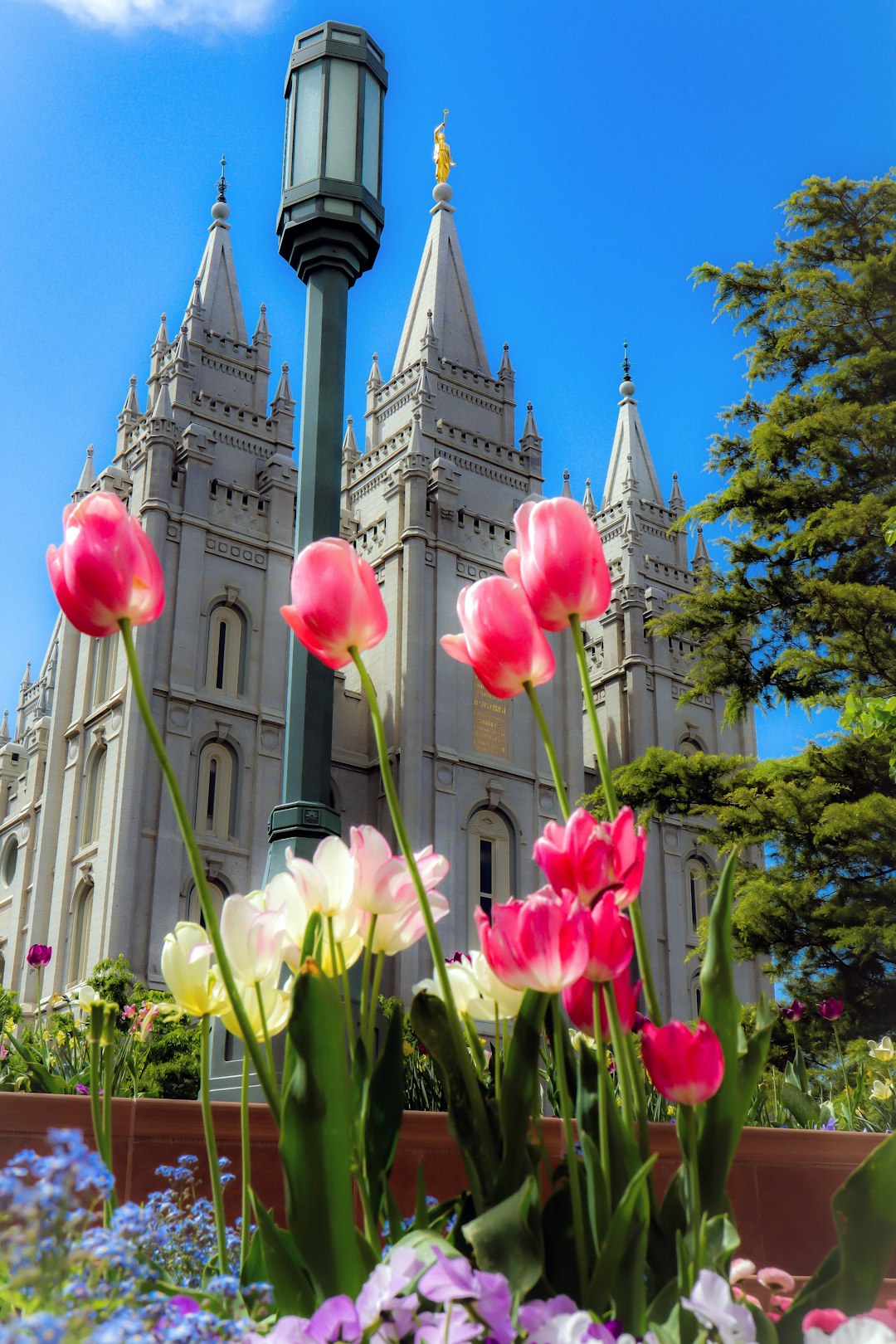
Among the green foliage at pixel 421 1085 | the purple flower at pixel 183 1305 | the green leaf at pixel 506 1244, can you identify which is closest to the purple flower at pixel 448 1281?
the green leaf at pixel 506 1244

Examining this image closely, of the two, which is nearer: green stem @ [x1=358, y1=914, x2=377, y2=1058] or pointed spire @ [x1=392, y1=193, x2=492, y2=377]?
green stem @ [x1=358, y1=914, x2=377, y2=1058]

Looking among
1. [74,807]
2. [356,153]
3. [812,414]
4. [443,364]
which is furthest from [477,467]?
[356,153]

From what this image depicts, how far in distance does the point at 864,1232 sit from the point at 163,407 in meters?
29.8

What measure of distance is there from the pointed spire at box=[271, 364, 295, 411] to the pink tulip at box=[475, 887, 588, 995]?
3150 cm

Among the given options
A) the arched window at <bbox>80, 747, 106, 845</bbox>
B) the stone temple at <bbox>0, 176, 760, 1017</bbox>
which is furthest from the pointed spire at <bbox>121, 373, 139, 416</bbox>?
the arched window at <bbox>80, 747, 106, 845</bbox>

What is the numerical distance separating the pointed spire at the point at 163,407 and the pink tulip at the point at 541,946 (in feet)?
94.7

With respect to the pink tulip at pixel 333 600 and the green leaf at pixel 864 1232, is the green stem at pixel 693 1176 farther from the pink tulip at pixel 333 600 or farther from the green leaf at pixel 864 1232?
the pink tulip at pixel 333 600

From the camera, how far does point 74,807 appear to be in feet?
89.2

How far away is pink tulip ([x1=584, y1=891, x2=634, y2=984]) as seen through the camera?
1.45m

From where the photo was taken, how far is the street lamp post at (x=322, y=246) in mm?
4074

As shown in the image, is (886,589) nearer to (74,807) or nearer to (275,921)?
(275,921)

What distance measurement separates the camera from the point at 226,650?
92.7ft

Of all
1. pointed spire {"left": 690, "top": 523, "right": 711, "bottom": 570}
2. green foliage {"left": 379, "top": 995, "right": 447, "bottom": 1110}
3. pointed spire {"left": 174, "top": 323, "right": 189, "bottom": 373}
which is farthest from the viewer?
pointed spire {"left": 690, "top": 523, "right": 711, "bottom": 570}

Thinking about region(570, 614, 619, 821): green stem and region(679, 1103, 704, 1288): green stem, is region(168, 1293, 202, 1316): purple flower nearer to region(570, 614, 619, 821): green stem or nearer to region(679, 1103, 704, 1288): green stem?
region(679, 1103, 704, 1288): green stem
